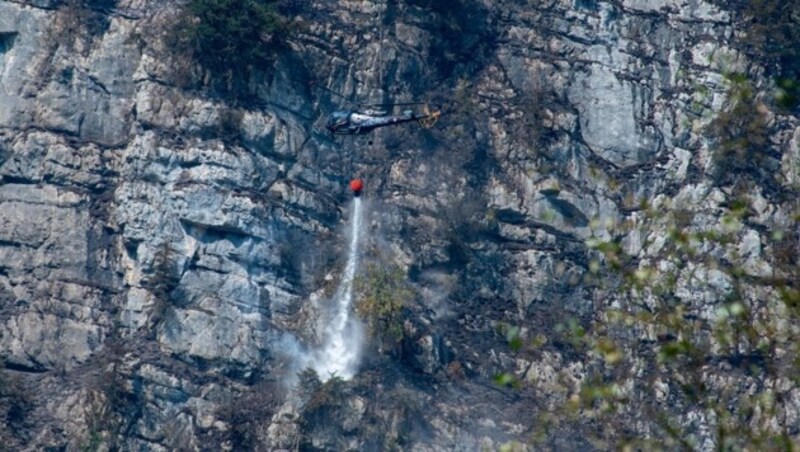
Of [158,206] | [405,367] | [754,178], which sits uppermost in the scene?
[754,178]

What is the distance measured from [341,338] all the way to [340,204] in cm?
369

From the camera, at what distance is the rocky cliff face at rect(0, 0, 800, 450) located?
1259 inches

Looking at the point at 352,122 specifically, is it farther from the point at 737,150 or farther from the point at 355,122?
the point at 737,150

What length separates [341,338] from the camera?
→ 32.9 m

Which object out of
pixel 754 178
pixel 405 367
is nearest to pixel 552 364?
pixel 405 367

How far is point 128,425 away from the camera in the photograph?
104 ft

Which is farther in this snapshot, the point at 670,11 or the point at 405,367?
the point at 670,11

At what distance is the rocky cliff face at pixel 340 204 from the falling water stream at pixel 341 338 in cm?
40

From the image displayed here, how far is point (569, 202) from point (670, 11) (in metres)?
6.26

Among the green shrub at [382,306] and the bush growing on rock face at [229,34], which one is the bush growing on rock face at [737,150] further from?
the bush growing on rock face at [229,34]

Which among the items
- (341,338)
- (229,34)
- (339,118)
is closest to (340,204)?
(339,118)

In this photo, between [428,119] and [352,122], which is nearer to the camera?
[352,122]

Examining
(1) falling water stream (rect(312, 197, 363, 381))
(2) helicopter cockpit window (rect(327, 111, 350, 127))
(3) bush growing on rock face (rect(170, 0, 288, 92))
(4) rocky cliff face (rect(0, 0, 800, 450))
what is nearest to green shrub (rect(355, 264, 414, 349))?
(1) falling water stream (rect(312, 197, 363, 381))

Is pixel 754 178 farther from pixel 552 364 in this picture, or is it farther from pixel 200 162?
pixel 200 162
